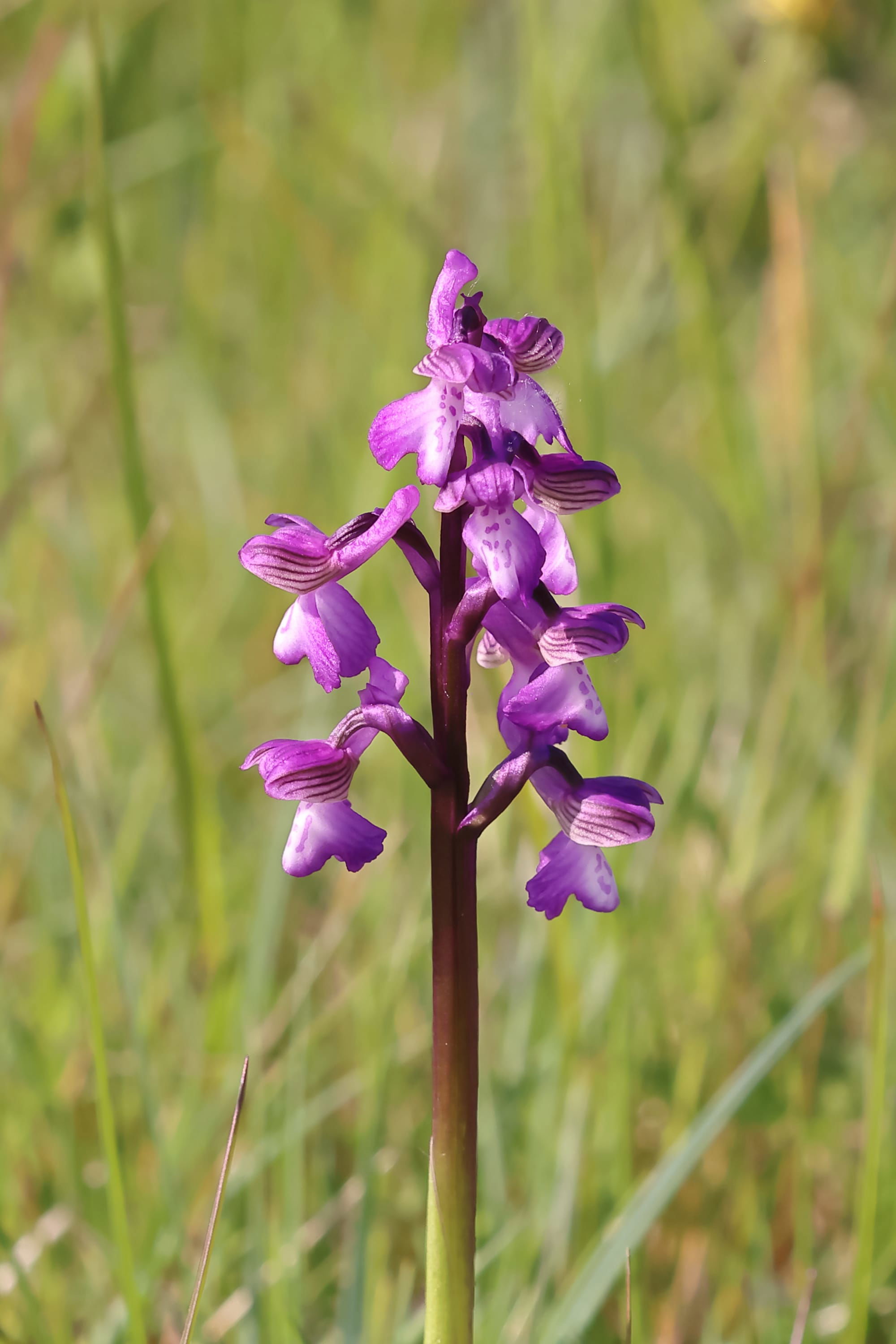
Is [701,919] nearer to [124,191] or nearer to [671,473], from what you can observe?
[671,473]

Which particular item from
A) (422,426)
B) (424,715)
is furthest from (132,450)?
(422,426)

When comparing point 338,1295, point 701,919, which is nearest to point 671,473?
point 701,919

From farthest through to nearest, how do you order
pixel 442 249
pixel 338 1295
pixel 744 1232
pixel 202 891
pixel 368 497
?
pixel 368 497
pixel 442 249
pixel 202 891
pixel 744 1232
pixel 338 1295

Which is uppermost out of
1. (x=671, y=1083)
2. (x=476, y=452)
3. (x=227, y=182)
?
(x=227, y=182)

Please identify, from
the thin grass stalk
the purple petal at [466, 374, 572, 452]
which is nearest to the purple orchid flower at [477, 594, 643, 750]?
the purple petal at [466, 374, 572, 452]

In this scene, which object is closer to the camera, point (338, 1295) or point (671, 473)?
point (338, 1295)

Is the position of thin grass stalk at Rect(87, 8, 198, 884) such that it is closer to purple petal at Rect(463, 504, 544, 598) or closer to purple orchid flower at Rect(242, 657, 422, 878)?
purple orchid flower at Rect(242, 657, 422, 878)

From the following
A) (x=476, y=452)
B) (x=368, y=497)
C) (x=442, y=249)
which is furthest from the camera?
(x=368, y=497)

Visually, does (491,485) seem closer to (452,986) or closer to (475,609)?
(475,609)
